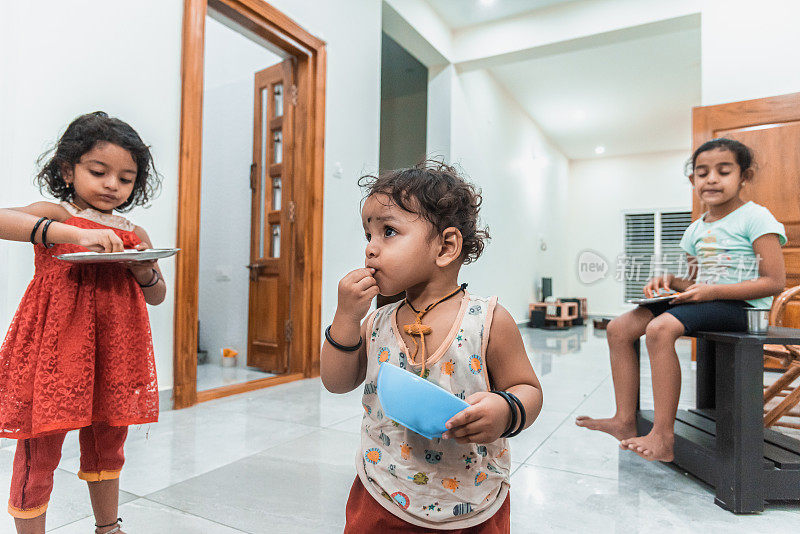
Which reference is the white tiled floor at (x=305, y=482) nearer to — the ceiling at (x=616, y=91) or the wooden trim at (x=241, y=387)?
the wooden trim at (x=241, y=387)

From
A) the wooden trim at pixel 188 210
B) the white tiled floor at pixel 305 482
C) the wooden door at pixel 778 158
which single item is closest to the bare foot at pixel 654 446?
the white tiled floor at pixel 305 482

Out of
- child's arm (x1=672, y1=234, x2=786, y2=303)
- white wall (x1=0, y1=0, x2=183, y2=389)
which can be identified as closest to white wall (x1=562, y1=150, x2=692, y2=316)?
child's arm (x1=672, y1=234, x2=786, y2=303)

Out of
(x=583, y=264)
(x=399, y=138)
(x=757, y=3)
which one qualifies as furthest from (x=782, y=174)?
(x=399, y=138)

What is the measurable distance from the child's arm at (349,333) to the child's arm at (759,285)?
1.15 metres

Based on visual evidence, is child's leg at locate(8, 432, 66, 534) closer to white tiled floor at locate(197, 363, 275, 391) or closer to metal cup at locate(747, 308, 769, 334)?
metal cup at locate(747, 308, 769, 334)

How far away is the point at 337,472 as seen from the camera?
1.56m

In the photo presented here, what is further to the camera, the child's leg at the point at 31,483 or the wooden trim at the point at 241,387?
the wooden trim at the point at 241,387

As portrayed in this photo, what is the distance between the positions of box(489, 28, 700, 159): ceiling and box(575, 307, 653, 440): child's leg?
414cm

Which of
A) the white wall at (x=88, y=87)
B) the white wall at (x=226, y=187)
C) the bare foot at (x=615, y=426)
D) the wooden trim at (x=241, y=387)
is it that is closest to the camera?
the bare foot at (x=615, y=426)

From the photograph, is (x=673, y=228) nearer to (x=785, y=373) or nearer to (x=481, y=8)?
(x=481, y=8)

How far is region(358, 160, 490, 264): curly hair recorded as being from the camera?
745 millimetres

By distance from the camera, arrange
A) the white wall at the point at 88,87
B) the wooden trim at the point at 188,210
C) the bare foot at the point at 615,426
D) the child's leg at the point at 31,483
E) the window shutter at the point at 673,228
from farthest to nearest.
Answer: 1. the window shutter at the point at 673,228
2. the wooden trim at the point at 188,210
3. the white wall at the point at 88,87
4. the bare foot at the point at 615,426
5. the child's leg at the point at 31,483

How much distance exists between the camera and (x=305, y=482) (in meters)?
1.48

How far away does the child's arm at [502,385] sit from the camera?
61 cm
